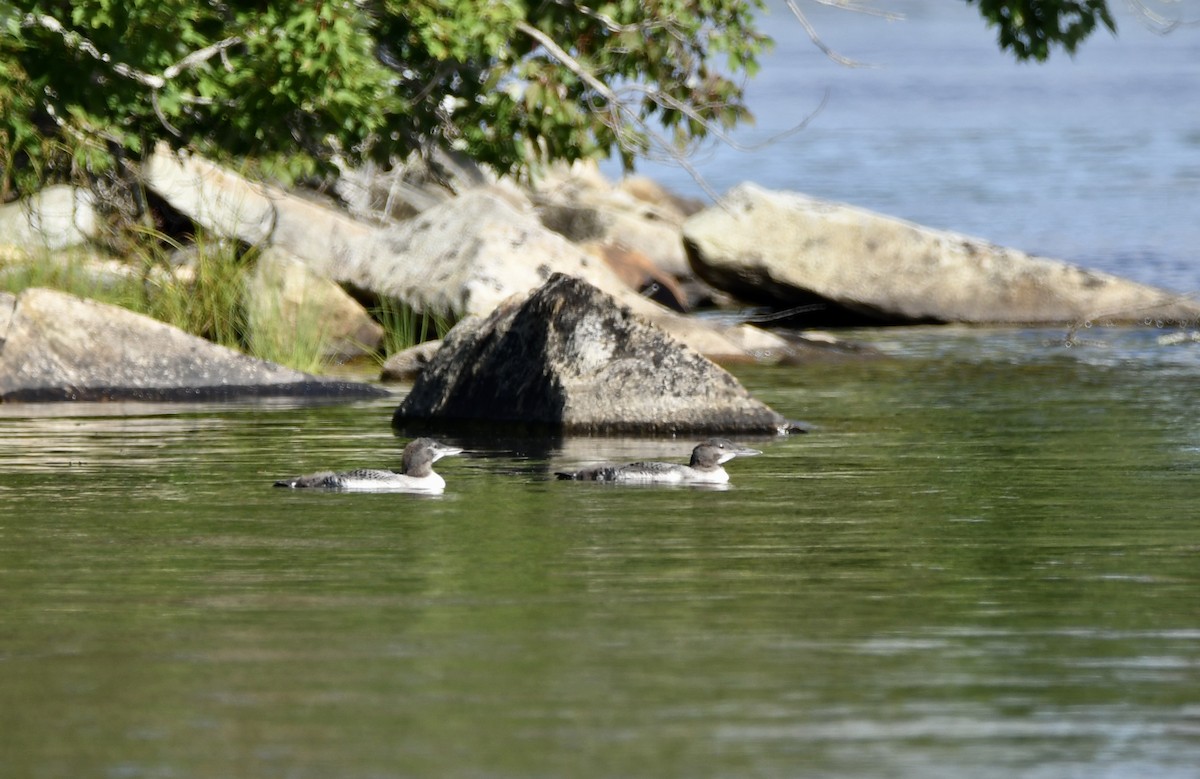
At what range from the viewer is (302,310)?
1950 cm

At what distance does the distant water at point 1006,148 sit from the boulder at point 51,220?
5.43 m

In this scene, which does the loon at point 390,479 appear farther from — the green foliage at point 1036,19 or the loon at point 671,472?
the green foliage at point 1036,19

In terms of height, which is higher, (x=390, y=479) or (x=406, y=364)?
(x=406, y=364)

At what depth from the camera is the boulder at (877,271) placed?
79.5 ft

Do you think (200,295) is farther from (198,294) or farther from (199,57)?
(199,57)

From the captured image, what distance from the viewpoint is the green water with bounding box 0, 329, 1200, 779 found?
20.9ft

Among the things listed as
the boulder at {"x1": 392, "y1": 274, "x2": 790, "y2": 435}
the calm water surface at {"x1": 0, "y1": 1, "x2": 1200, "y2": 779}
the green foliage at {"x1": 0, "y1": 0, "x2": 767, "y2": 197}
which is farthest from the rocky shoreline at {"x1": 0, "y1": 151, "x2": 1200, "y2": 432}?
the green foliage at {"x1": 0, "y1": 0, "x2": 767, "y2": 197}

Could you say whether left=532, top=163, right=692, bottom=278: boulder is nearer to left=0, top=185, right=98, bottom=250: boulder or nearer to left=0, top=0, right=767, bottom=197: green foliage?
left=0, top=185, right=98, bottom=250: boulder


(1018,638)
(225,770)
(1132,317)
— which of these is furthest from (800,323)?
(225,770)

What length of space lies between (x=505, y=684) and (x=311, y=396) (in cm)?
1064

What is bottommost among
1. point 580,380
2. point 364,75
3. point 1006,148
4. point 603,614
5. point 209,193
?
point 603,614

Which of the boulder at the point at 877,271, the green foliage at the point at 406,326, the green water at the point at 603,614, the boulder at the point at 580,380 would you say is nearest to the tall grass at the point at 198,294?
the green foliage at the point at 406,326

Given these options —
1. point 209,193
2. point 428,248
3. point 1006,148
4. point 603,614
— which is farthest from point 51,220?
point 1006,148

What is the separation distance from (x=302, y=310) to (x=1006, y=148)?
1459 inches
